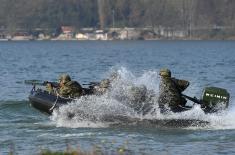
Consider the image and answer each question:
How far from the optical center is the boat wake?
2458 centimetres

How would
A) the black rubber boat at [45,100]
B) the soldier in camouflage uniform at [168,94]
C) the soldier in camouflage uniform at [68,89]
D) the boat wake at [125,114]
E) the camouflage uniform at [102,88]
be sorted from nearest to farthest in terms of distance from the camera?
the boat wake at [125,114]
the soldier in camouflage uniform at [168,94]
the black rubber boat at [45,100]
the soldier in camouflage uniform at [68,89]
the camouflage uniform at [102,88]

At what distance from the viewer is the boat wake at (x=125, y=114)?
24578 mm

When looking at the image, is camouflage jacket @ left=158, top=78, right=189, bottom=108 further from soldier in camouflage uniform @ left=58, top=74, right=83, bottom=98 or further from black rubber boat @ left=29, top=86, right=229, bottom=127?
soldier in camouflage uniform @ left=58, top=74, right=83, bottom=98

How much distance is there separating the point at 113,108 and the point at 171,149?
13.9ft

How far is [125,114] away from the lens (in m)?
25.1

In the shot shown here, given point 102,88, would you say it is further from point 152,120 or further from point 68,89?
point 152,120

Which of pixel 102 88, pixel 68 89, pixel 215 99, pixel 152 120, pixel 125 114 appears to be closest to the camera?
pixel 152 120

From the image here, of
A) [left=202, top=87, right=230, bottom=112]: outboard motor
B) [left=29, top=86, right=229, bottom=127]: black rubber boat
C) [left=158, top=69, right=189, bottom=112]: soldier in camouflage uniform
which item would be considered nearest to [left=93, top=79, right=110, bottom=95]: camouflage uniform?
[left=29, top=86, right=229, bottom=127]: black rubber boat

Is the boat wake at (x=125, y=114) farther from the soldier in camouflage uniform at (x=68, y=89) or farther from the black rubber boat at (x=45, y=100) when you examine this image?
the soldier in camouflage uniform at (x=68, y=89)

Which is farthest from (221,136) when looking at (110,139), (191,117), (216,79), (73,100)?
(216,79)

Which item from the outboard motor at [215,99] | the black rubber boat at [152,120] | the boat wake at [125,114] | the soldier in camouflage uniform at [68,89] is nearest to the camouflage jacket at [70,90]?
the soldier in camouflage uniform at [68,89]

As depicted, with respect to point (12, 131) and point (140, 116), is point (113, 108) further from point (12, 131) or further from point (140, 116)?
point (12, 131)

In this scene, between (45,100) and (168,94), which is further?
(45,100)

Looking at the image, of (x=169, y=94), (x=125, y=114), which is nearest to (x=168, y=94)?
(x=169, y=94)
